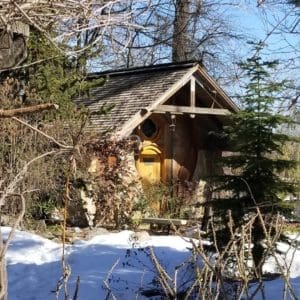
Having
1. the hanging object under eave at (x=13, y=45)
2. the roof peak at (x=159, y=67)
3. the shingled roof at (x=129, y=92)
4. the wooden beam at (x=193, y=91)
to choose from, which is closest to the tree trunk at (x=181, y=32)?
the roof peak at (x=159, y=67)

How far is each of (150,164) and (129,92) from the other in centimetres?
231

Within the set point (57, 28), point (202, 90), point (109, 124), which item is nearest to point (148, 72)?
point (202, 90)

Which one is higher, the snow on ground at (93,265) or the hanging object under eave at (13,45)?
the hanging object under eave at (13,45)

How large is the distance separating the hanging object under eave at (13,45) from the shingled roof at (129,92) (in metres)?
12.3

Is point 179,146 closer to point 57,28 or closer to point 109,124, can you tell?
point 109,124

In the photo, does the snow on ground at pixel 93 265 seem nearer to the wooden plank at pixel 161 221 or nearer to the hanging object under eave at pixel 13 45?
the wooden plank at pixel 161 221

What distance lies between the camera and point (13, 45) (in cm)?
354

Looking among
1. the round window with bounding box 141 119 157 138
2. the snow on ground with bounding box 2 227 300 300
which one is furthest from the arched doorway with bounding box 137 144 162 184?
the snow on ground with bounding box 2 227 300 300

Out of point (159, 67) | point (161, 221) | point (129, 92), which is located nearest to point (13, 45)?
point (161, 221)

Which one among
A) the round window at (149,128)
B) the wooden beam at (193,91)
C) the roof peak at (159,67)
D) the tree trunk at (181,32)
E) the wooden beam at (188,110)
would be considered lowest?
the round window at (149,128)

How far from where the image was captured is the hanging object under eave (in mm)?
3436

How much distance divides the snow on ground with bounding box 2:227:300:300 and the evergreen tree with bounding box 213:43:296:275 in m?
0.94

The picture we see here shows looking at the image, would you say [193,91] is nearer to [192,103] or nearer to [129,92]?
[192,103]

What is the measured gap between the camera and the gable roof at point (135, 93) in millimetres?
16875
